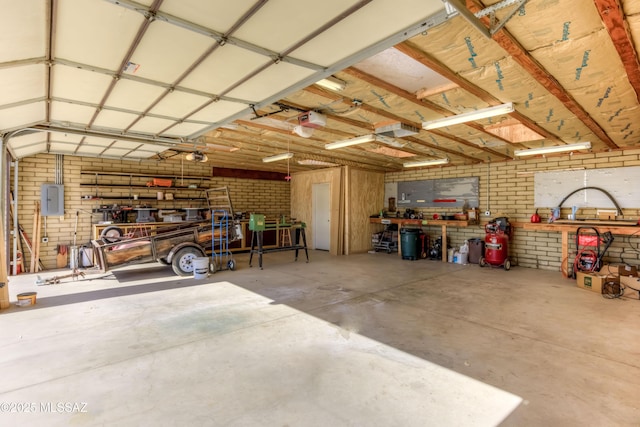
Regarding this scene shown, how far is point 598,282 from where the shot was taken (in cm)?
510

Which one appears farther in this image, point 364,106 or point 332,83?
point 364,106

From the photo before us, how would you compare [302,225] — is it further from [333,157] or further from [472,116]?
[472,116]

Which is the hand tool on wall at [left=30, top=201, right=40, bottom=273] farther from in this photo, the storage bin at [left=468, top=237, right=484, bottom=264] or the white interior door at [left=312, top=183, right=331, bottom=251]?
the storage bin at [left=468, top=237, right=484, bottom=264]

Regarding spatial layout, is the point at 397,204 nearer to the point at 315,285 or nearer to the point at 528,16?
the point at 315,285

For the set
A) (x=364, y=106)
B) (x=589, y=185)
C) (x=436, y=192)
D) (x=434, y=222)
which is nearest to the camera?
(x=364, y=106)

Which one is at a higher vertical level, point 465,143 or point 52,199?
point 465,143

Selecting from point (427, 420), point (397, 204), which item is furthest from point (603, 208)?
point (427, 420)

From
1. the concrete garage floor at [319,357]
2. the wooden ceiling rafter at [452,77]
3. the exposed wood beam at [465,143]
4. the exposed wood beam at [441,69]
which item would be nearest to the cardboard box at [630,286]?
A: the concrete garage floor at [319,357]

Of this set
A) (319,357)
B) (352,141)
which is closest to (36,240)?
(352,141)

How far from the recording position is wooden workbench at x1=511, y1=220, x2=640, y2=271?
564cm

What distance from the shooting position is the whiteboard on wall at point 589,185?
6203mm

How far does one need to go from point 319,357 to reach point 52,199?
7.25 meters

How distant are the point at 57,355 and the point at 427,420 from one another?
10.5 feet

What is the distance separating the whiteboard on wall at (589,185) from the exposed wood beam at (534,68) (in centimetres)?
289
